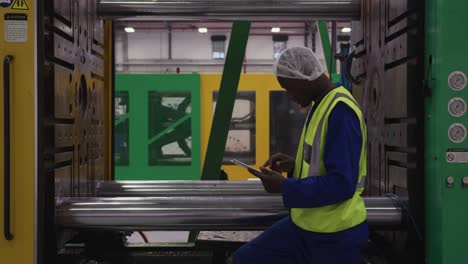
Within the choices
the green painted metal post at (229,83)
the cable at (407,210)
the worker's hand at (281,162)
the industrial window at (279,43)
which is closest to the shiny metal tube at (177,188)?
the green painted metal post at (229,83)

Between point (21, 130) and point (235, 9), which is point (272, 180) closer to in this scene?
point (21, 130)

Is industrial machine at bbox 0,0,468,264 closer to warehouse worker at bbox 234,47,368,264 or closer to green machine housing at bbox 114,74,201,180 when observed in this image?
warehouse worker at bbox 234,47,368,264

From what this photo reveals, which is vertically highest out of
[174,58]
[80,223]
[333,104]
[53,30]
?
[174,58]

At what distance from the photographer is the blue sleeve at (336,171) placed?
6.93 ft

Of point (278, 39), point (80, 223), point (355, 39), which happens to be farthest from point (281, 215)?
point (278, 39)

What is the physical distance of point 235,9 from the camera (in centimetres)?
346

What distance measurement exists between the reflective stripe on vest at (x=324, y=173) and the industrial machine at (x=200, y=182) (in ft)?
1.36

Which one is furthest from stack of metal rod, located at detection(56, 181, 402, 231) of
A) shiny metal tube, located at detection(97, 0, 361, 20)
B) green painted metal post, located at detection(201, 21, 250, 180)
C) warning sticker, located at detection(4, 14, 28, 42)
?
shiny metal tube, located at detection(97, 0, 361, 20)

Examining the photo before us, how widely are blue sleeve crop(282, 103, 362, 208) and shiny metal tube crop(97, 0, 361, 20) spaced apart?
142 cm

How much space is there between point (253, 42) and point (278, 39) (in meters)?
1.11

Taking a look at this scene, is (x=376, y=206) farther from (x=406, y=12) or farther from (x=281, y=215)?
(x=406, y=12)

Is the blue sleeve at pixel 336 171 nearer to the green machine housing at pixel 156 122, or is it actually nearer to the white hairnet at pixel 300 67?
the white hairnet at pixel 300 67

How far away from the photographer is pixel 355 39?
3.94m

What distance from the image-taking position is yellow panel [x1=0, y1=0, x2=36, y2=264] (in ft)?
7.79
